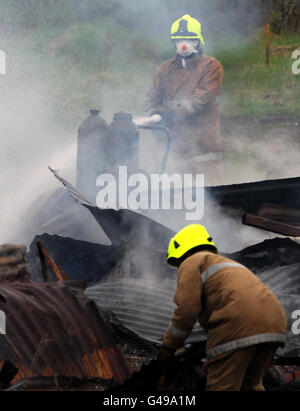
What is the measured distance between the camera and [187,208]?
5906 millimetres

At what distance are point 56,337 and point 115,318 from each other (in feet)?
1.85

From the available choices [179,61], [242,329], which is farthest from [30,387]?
[179,61]

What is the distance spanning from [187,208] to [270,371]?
2168 mm

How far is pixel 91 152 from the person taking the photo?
6918 millimetres

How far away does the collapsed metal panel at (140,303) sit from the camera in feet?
14.5

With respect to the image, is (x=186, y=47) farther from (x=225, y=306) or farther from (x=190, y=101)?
(x=225, y=306)

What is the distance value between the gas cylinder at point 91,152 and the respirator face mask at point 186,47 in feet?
5.66

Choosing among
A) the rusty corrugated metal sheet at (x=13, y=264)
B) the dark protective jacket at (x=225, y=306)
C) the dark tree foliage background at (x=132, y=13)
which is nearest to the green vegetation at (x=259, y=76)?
the dark tree foliage background at (x=132, y=13)

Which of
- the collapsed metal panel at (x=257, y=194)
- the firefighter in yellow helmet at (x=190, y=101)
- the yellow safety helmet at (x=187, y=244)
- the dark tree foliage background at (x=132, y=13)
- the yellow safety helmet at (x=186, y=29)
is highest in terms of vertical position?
the dark tree foliage background at (x=132, y=13)

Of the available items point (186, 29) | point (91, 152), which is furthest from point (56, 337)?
point (186, 29)

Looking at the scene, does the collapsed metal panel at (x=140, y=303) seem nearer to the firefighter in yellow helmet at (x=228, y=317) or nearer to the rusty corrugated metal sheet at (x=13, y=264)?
the rusty corrugated metal sheet at (x=13, y=264)

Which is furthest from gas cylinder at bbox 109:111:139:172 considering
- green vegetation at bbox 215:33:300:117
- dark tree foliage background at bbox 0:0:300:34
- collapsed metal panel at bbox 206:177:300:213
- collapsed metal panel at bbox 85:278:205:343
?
green vegetation at bbox 215:33:300:117
